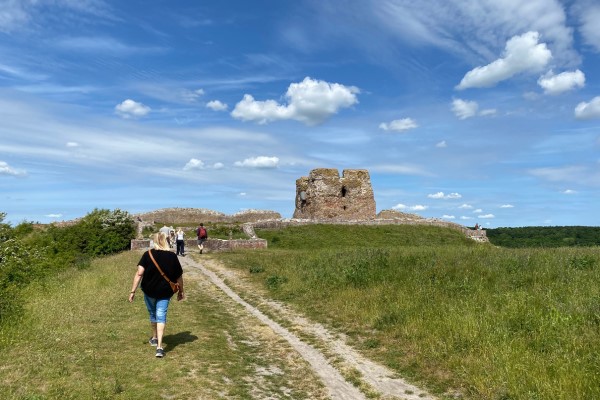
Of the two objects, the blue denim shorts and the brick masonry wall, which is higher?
the brick masonry wall

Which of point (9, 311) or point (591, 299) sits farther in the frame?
point (9, 311)

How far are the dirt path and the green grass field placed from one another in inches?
14.1

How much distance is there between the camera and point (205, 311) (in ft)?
41.1

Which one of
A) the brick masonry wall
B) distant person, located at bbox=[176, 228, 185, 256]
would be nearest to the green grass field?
distant person, located at bbox=[176, 228, 185, 256]

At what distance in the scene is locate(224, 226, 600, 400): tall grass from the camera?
254 inches

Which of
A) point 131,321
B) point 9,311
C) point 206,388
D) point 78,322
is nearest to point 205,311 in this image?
point 131,321

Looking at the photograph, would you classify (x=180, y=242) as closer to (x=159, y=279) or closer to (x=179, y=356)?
(x=159, y=279)

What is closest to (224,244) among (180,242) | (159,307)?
(180,242)

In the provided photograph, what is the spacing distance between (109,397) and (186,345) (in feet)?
9.33

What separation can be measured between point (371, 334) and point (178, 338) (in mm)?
4123

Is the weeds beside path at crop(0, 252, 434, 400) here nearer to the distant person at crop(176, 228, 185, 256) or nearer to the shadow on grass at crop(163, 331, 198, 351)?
the shadow on grass at crop(163, 331, 198, 351)

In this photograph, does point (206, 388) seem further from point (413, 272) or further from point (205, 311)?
point (413, 272)

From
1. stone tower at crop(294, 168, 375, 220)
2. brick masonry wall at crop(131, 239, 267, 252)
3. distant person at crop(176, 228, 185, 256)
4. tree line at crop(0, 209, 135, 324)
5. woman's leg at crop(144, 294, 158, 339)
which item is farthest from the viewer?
stone tower at crop(294, 168, 375, 220)

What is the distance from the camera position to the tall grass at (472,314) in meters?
6.45
